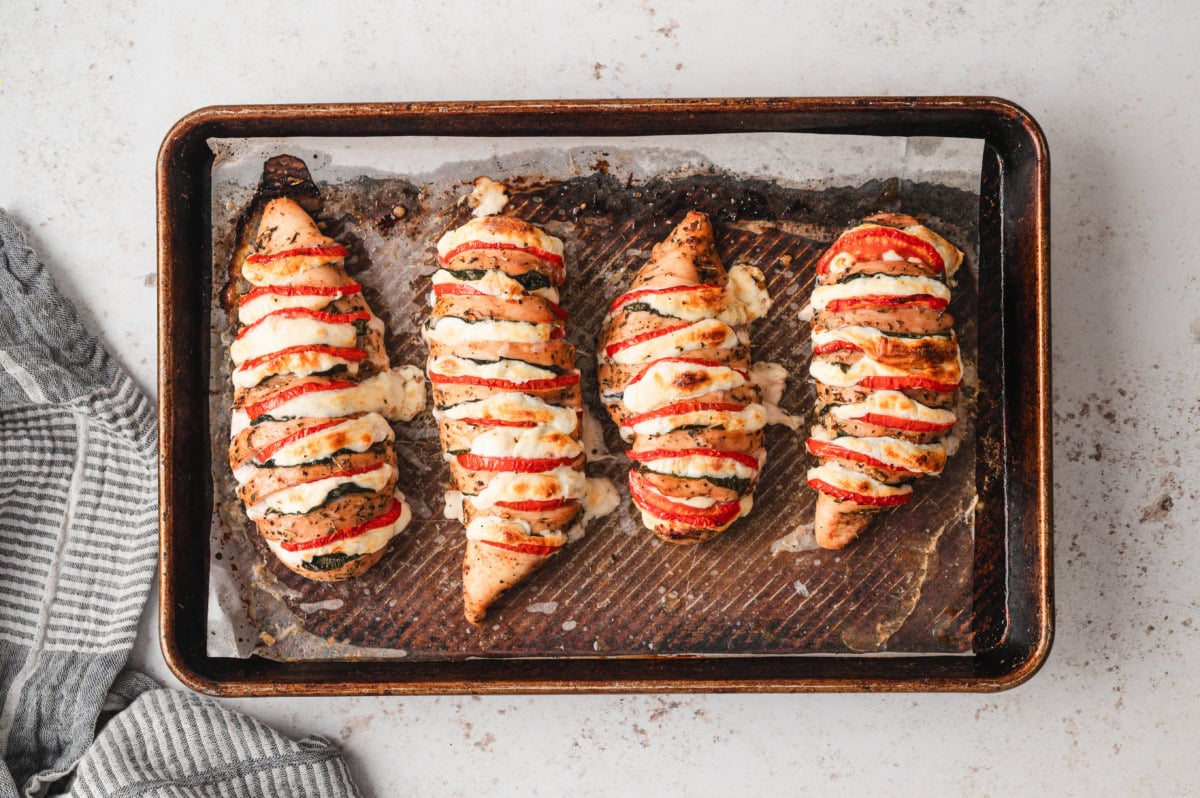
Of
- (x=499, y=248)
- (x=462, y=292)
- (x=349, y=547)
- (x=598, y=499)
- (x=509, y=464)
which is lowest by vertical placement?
(x=349, y=547)

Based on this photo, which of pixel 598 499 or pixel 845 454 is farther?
pixel 598 499

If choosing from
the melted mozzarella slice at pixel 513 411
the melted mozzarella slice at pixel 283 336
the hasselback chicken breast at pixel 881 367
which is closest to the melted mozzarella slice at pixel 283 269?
the melted mozzarella slice at pixel 283 336

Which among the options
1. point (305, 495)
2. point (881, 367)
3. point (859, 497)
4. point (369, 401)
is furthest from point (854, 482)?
point (305, 495)

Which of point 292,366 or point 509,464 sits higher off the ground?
point 292,366

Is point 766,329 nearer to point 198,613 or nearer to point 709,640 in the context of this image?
point 709,640

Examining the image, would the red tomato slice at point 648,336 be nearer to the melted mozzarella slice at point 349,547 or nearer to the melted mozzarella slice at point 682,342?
the melted mozzarella slice at point 682,342

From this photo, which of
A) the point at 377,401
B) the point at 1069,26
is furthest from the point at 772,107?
the point at 377,401

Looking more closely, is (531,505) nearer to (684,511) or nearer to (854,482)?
(684,511)
